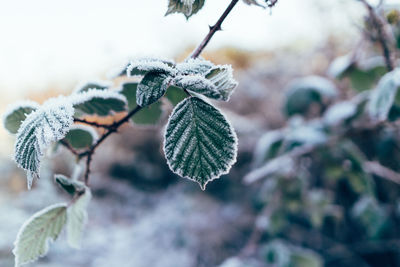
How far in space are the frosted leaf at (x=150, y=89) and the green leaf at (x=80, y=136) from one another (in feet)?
0.91

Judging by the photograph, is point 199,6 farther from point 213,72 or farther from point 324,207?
point 324,207

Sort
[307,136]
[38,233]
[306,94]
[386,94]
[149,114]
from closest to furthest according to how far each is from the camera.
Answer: [38,233] → [149,114] → [386,94] → [307,136] → [306,94]

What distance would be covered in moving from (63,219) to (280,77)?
2519mm

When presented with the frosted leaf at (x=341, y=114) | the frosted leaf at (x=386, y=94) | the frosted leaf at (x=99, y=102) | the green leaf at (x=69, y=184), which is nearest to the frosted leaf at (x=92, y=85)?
the frosted leaf at (x=99, y=102)

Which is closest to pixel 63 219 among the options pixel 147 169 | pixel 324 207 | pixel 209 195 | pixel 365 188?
pixel 365 188

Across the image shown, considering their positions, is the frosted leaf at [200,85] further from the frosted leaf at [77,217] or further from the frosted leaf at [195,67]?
the frosted leaf at [77,217]

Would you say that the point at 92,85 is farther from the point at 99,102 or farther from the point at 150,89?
the point at 150,89

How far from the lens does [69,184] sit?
0.55 meters

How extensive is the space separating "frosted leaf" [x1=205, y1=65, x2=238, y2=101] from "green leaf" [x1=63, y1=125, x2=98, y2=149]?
0.33 metres

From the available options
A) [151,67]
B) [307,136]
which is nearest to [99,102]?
[151,67]

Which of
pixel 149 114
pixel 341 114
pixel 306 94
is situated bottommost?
pixel 149 114

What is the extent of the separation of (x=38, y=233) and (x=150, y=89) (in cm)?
34

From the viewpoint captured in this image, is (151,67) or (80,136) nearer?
(151,67)

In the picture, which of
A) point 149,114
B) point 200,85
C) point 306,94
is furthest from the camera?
point 306,94
